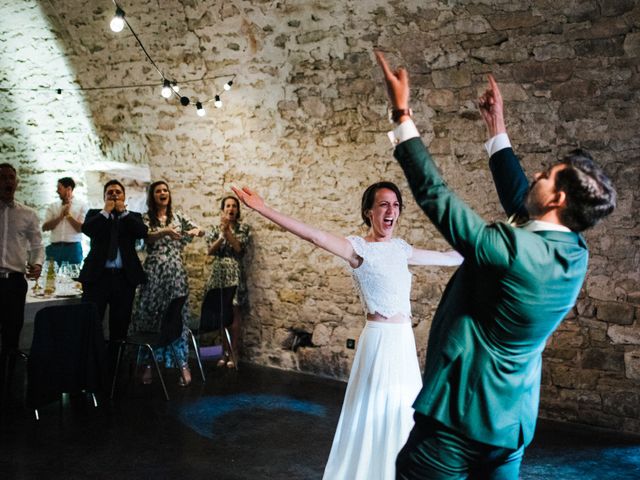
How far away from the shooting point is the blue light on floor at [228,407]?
4.78 metres

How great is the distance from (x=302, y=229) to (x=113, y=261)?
3.33 metres

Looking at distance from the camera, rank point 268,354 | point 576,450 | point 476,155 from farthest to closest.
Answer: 1. point 268,354
2. point 476,155
3. point 576,450

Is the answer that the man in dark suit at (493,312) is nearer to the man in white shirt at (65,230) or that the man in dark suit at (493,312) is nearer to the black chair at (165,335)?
the black chair at (165,335)

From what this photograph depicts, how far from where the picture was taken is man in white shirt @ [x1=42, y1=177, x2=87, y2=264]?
23.1 feet

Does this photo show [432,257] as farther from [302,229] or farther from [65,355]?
[65,355]

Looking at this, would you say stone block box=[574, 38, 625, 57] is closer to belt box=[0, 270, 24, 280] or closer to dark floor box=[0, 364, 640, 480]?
dark floor box=[0, 364, 640, 480]

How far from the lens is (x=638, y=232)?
4727 mm

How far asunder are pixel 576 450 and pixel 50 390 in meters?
Result: 3.58

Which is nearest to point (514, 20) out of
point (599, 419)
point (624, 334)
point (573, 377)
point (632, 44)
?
point (632, 44)

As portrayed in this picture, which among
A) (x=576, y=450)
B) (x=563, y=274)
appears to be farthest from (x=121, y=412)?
(x=563, y=274)

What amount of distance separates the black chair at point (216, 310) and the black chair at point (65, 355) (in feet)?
3.55

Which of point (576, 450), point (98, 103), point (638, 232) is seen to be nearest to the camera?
point (576, 450)

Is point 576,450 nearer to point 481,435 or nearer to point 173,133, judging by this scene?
point 481,435

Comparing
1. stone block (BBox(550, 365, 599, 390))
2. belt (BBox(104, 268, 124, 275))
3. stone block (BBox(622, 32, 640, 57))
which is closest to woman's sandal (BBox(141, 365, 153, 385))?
belt (BBox(104, 268, 124, 275))
